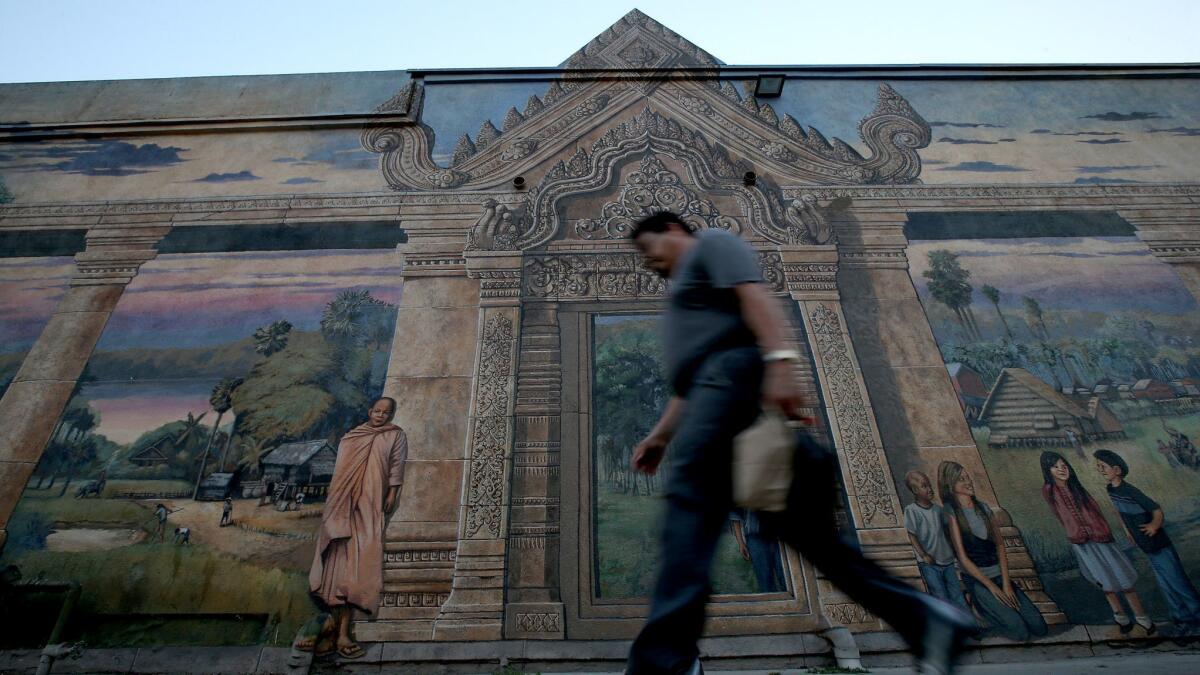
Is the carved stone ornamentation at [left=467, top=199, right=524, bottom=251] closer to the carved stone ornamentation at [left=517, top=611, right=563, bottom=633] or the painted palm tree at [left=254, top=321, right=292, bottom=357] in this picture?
the painted palm tree at [left=254, top=321, right=292, bottom=357]

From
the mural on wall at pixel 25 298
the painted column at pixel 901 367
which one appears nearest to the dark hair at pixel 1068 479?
the painted column at pixel 901 367

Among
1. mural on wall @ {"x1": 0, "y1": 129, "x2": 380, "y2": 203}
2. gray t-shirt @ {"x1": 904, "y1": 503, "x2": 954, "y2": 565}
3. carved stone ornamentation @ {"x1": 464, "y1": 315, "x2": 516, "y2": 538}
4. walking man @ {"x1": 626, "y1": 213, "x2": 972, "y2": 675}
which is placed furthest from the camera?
mural on wall @ {"x1": 0, "y1": 129, "x2": 380, "y2": 203}

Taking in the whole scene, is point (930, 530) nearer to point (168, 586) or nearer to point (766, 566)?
point (766, 566)

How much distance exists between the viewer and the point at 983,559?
422 centimetres

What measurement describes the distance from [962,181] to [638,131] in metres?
3.65

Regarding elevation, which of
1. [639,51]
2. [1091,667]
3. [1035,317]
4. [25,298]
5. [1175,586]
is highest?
[639,51]

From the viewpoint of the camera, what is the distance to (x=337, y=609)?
400 centimetres

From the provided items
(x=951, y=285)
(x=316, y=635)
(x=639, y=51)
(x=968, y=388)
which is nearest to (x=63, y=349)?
(x=316, y=635)

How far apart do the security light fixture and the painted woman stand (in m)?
4.87

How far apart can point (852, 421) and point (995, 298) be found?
2.22 meters

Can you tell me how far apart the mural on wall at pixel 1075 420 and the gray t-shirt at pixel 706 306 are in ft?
11.4

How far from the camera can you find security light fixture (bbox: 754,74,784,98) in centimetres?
736

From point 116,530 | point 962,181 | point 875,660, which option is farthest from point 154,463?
point 962,181

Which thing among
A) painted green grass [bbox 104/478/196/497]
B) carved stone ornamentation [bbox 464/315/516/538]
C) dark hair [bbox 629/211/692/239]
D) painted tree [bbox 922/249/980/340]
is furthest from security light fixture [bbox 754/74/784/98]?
painted green grass [bbox 104/478/196/497]
